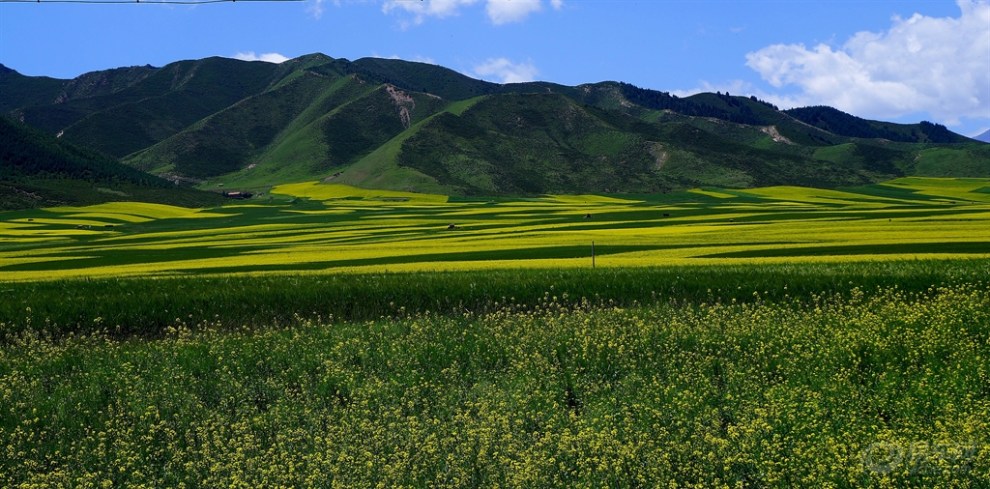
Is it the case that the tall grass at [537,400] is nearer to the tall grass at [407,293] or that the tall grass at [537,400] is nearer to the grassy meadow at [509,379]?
the grassy meadow at [509,379]

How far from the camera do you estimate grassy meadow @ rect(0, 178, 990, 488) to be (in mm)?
13406

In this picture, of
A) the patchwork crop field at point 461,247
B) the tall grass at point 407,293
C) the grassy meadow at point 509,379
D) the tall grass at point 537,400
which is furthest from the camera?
the patchwork crop field at point 461,247

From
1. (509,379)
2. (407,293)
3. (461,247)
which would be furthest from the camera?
(461,247)

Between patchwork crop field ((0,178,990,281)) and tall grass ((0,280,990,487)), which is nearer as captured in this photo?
tall grass ((0,280,990,487))

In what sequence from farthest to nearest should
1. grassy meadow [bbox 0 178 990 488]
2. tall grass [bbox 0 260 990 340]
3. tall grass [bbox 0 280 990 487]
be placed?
1. tall grass [bbox 0 260 990 340]
2. grassy meadow [bbox 0 178 990 488]
3. tall grass [bbox 0 280 990 487]

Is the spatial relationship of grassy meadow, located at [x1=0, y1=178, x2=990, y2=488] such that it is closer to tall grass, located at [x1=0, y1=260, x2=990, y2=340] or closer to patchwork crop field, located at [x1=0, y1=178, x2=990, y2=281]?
tall grass, located at [x1=0, y1=260, x2=990, y2=340]

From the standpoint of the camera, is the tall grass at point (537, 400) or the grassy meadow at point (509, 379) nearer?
the tall grass at point (537, 400)

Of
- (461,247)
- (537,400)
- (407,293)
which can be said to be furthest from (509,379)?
(461,247)

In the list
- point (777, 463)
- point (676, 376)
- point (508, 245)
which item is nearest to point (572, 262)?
point (508, 245)

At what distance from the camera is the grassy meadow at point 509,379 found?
44.0 feet

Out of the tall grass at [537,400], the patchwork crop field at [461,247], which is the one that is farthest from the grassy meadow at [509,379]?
the patchwork crop field at [461,247]

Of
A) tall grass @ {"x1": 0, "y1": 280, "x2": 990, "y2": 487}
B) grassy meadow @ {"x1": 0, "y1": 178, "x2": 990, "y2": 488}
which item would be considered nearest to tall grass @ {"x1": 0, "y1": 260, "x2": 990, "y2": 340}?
grassy meadow @ {"x1": 0, "y1": 178, "x2": 990, "y2": 488}

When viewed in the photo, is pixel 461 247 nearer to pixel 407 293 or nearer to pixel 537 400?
pixel 407 293

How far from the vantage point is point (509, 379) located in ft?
61.4
